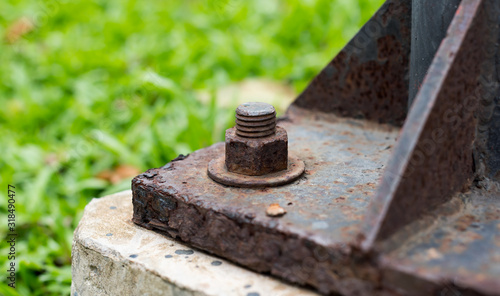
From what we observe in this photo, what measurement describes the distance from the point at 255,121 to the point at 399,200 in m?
0.52

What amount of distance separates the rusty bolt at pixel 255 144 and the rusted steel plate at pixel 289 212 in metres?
0.08

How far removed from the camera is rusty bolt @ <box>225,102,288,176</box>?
1.53 m

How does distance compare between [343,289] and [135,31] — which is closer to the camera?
[343,289]

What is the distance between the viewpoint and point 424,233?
1215 millimetres

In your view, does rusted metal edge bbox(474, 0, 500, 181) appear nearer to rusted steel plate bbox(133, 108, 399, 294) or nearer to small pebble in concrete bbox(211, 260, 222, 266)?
rusted steel plate bbox(133, 108, 399, 294)

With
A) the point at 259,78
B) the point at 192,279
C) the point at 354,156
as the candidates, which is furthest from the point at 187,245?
the point at 259,78

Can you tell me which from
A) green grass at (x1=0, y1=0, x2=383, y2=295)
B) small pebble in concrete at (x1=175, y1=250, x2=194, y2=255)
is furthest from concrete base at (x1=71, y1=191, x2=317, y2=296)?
green grass at (x1=0, y1=0, x2=383, y2=295)

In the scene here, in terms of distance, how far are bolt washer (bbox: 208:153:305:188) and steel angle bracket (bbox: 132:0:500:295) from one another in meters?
0.02

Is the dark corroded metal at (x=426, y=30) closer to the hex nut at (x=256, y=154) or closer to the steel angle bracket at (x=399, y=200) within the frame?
the steel angle bracket at (x=399, y=200)

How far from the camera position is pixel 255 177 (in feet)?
5.07

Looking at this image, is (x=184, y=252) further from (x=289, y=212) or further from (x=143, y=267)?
(x=289, y=212)

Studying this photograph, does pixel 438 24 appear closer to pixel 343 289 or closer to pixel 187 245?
pixel 343 289

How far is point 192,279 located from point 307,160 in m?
0.57

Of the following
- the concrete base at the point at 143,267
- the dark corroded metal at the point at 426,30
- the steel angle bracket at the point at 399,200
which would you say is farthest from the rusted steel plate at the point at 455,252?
the dark corroded metal at the point at 426,30
